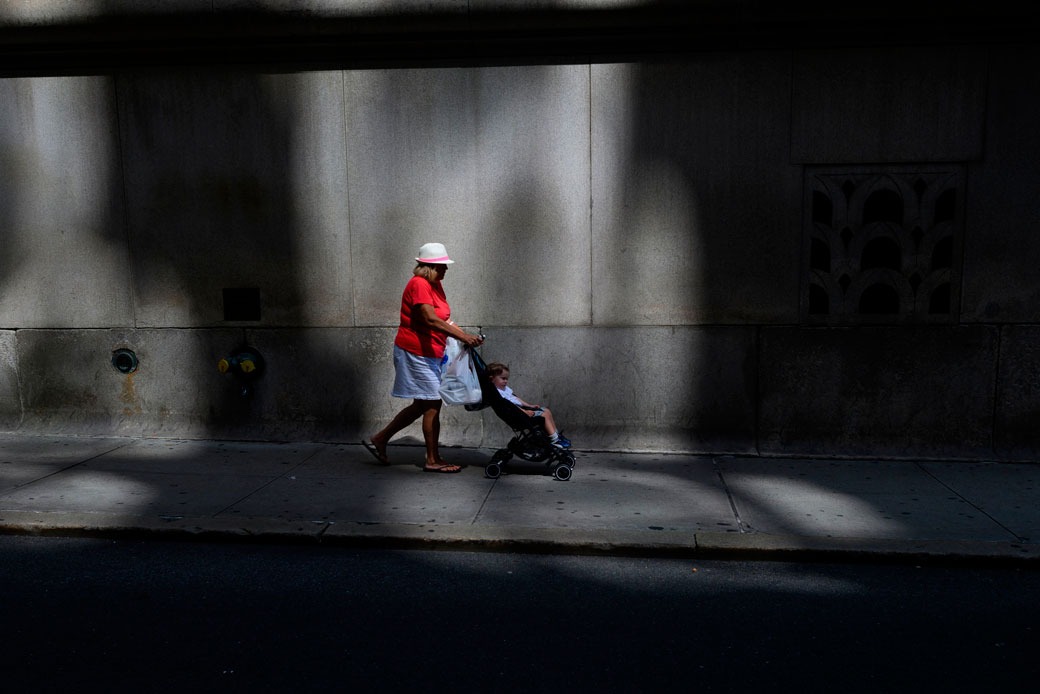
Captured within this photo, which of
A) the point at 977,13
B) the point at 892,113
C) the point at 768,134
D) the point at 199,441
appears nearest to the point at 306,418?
the point at 199,441

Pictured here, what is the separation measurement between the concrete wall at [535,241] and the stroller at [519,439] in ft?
3.61

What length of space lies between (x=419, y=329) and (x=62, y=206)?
406 cm

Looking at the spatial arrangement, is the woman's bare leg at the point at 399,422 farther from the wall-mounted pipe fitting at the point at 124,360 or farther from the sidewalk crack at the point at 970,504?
the sidewalk crack at the point at 970,504

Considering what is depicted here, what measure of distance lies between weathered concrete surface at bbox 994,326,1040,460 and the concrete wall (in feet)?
0.08

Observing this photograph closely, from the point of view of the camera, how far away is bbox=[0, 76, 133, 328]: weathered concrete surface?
746 cm

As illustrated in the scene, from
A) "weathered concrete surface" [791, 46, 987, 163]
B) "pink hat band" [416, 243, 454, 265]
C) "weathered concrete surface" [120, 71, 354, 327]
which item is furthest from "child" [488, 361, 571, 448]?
"weathered concrete surface" [791, 46, 987, 163]

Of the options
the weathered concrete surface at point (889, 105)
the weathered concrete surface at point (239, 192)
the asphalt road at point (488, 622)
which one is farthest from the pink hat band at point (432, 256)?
the weathered concrete surface at point (889, 105)

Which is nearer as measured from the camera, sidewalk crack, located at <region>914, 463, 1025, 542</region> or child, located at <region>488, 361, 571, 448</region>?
sidewalk crack, located at <region>914, 463, 1025, 542</region>

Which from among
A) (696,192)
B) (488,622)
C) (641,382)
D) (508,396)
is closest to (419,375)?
(508,396)

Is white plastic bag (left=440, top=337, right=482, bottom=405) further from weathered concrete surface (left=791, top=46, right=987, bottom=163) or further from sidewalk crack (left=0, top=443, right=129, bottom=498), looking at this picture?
weathered concrete surface (left=791, top=46, right=987, bottom=163)

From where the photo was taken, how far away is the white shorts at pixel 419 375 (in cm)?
622

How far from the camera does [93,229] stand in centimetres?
758

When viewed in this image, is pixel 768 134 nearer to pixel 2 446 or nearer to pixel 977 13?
pixel 977 13

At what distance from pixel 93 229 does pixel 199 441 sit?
228 centimetres
